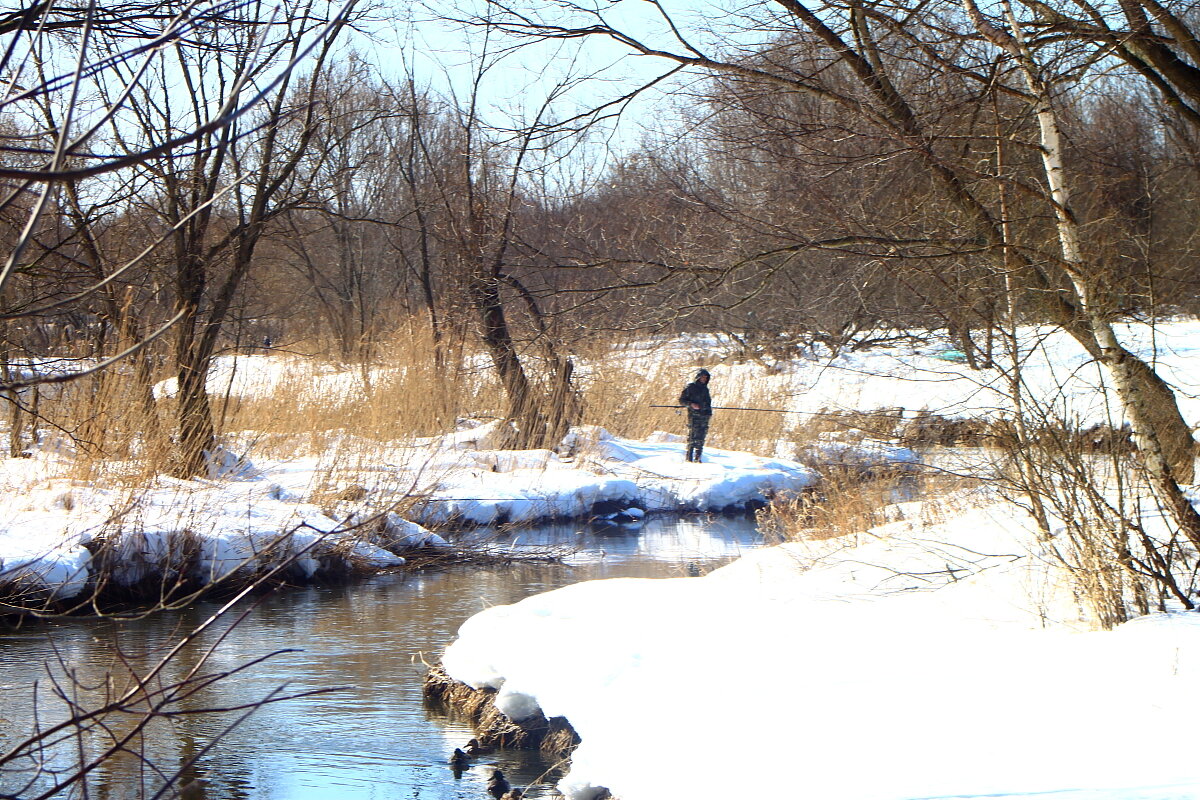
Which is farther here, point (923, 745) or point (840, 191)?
point (840, 191)

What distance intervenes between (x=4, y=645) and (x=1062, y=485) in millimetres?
6303

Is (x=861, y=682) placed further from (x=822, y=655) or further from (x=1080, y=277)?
(x=1080, y=277)

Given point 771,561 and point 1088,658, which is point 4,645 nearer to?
point 771,561

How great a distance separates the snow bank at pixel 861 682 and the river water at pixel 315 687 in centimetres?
52

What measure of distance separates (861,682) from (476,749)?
199 cm

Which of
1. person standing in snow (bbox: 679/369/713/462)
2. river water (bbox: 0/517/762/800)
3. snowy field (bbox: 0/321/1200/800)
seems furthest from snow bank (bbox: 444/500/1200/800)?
person standing in snow (bbox: 679/369/713/462)

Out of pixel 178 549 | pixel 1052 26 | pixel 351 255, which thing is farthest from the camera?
pixel 351 255

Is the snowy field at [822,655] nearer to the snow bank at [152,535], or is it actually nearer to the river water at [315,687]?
the snow bank at [152,535]

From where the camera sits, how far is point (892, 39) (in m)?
7.10

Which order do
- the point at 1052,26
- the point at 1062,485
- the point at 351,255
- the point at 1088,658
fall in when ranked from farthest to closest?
the point at 351,255 < the point at 1052,26 < the point at 1062,485 < the point at 1088,658

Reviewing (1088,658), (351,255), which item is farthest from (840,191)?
(351,255)

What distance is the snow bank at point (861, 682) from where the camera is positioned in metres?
3.50

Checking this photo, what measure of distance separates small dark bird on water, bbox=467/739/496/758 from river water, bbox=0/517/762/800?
3.1 inches

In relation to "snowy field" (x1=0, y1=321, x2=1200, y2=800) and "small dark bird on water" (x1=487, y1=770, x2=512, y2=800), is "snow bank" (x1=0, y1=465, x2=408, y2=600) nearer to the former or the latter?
"snowy field" (x1=0, y1=321, x2=1200, y2=800)
